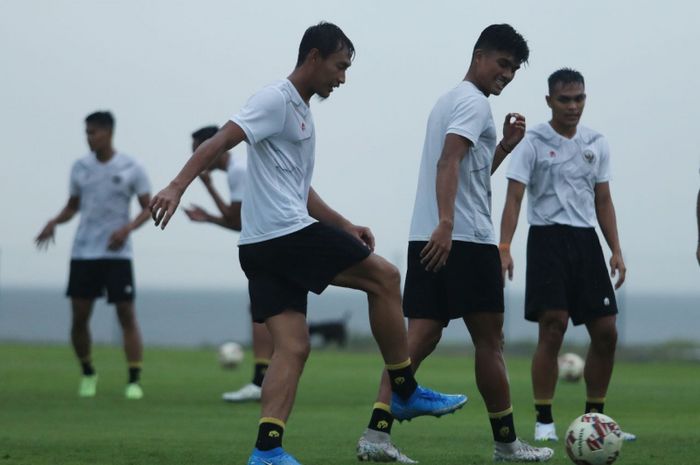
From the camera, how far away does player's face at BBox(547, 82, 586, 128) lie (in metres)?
9.55

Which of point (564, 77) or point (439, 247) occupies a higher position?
point (564, 77)

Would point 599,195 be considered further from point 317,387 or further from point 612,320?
point 317,387

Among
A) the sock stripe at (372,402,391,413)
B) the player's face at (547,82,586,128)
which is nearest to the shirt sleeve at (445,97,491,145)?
the sock stripe at (372,402,391,413)

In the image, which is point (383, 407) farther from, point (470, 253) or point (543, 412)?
point (543, 412)

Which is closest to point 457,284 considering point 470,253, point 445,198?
point 470,253

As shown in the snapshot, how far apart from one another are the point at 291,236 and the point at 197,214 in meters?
6.04

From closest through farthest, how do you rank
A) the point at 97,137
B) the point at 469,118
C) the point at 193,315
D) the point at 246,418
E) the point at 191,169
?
1. the point at 191,169
2. the point at 469,118
3. the point at 246,418
4. the point at 97,137
5. the point at 193,315

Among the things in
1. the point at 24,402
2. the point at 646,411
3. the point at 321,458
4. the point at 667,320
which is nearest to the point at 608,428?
the point at 321,458

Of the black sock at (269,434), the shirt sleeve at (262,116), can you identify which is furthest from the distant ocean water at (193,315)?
the black sock at (269,434)

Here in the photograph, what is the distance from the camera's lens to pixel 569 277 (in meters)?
9.49

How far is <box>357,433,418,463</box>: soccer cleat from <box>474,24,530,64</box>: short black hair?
2.21m

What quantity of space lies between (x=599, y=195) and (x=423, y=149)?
2.21 metres

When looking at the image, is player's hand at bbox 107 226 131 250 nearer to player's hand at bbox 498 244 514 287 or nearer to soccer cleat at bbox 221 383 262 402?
soccer cleat at bbox 221 383 262 402

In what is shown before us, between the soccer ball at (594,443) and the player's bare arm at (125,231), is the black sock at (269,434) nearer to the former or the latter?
the soccer ball at (594,443)
